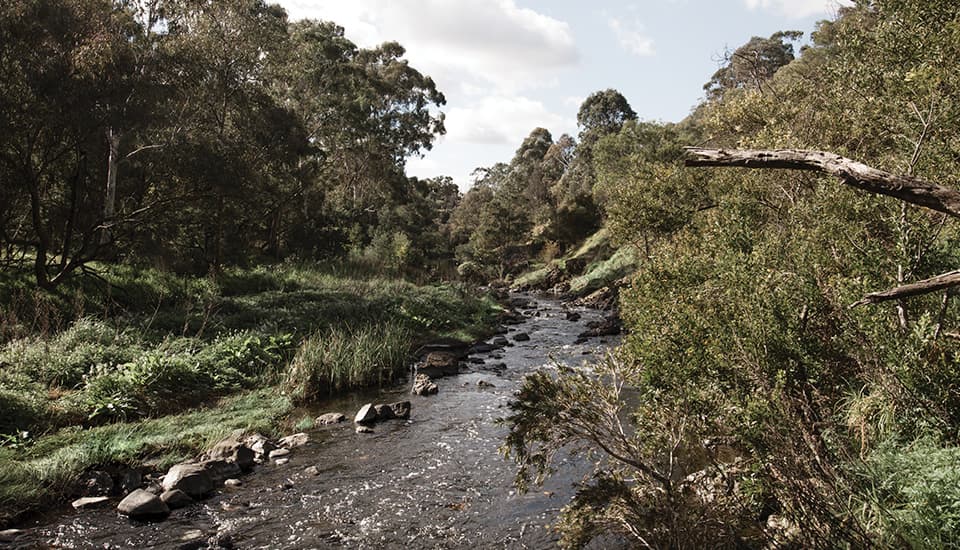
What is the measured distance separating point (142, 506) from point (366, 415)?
14.4 feet

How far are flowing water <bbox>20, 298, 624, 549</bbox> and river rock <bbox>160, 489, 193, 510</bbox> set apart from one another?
14 centimetres

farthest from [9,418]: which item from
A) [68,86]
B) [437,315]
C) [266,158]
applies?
[266,158]

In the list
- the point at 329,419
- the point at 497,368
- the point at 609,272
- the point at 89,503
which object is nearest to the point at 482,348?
the point at 497,368

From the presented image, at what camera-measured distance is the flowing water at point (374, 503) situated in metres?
6.42

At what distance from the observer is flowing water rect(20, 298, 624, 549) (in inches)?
253

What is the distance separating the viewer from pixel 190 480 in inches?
295

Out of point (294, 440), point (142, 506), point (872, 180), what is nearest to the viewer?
point (872, 180)

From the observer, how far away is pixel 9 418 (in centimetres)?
810

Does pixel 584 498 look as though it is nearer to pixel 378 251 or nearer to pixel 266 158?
pixel 266 158

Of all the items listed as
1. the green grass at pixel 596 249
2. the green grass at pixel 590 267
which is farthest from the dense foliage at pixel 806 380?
the green grass at pixel 596 249

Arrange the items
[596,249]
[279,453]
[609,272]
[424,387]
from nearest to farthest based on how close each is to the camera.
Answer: [279,453] → [424,387] → [609,272] → [596,249]

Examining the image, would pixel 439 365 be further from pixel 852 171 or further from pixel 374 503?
pixel 852 171

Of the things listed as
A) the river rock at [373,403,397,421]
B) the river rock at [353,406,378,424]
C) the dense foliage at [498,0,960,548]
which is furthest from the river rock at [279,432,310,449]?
the dense foliage at [498,0,960,548]

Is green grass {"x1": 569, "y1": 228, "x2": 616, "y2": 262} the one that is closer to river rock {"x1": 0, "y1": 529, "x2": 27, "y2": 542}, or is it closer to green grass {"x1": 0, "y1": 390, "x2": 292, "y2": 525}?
green grass {"x1": 0, "y1": 390, "x2": 292, "y2": 525}
